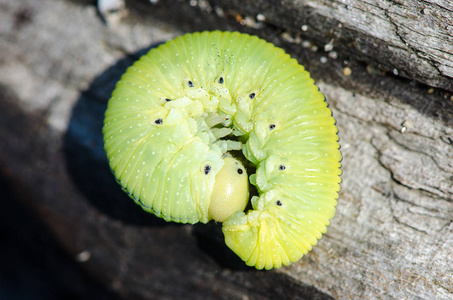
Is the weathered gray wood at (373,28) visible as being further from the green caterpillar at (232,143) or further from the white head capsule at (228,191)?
the white head capsule at (228,191)

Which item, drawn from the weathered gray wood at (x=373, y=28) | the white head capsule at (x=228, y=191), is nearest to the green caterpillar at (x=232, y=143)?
the white head capsule at (x=228, y=191)

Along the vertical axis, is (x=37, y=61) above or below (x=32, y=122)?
above

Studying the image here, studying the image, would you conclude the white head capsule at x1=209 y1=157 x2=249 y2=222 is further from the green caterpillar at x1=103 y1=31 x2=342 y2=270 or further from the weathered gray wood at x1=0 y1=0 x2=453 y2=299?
the weathered gray wood at x1=0 y1=0 x2=453 y2=299

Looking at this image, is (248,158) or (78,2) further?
(78,2)

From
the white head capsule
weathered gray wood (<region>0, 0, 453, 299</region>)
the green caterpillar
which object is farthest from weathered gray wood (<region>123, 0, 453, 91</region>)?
the white head capsule

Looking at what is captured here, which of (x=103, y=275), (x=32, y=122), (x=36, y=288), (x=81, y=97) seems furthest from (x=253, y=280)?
(x=36, y=288)

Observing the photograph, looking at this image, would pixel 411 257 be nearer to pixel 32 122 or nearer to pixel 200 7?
pixel 200 7
